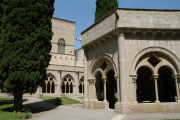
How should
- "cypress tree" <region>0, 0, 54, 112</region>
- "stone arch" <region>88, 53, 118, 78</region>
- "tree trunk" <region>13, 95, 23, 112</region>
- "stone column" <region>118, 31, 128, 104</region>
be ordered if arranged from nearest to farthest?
"stone column" <region>118, 31, 128, 104</region>, "cypress tree" <region>0, 0, 54, 112</region>, "stone arch" <region>88, 53, 118, 78</region>, "tree trunk" <region>13, 95, 23, 112</region>

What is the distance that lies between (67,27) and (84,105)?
28.3m

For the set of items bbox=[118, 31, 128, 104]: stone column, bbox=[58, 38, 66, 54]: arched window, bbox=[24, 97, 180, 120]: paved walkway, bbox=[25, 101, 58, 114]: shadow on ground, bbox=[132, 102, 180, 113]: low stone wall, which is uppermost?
bbox=[58, 38, 66, 54]: arched window

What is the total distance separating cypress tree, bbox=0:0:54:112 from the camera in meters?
9.77

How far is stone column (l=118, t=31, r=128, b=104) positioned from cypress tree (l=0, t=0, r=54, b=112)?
4.98 m

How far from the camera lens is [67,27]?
125 ft

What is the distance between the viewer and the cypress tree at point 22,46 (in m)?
9.77

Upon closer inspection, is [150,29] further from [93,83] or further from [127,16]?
[93,83]

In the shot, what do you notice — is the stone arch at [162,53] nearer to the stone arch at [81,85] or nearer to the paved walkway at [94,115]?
the paved walkway at [94,115]

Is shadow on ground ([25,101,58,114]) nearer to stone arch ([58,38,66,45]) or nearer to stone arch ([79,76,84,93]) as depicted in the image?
stone arch ([79,76,84,93])

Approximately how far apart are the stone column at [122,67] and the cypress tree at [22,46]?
498cm

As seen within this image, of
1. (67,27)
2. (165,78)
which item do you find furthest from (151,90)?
(67,27)

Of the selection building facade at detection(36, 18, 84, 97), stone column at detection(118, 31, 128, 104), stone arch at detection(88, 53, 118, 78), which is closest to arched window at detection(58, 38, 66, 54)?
building facade at detection(36, 18, 84, 97)

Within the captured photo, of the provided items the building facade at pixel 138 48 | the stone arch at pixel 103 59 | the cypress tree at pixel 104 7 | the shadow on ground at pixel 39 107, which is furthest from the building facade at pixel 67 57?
the building facade at pixel 138 48

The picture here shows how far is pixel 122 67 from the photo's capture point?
9703 millimetres
